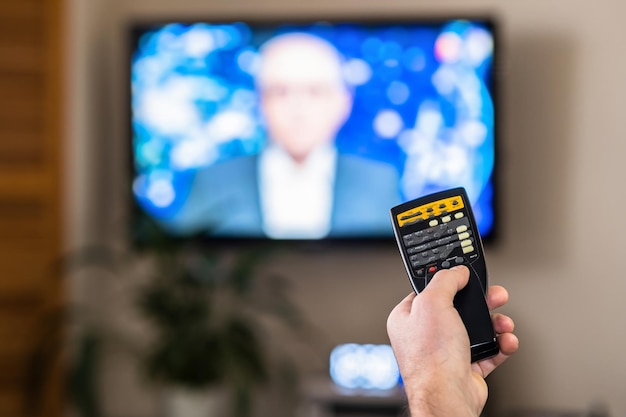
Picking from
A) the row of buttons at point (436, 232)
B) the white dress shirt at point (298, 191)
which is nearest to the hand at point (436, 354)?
the row of buttons at point (436, 232)

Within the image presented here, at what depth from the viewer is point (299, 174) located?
288 cm

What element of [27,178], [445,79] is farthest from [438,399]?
[27,178]

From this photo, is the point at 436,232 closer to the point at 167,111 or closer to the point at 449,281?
the point at 449,281

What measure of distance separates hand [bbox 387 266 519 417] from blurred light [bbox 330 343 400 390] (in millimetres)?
1576

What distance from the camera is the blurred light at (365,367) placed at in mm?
2619

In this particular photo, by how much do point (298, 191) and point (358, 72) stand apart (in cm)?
42

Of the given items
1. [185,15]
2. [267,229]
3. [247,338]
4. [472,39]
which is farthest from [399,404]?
[185,15]

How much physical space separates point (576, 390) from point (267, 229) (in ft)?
3.68

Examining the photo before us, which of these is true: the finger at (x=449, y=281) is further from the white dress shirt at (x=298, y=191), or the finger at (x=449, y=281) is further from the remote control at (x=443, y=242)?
the white dress shirt at (x=298, y=191)

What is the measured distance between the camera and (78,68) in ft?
10.2

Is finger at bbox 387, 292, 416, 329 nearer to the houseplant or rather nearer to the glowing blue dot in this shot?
the houseplant

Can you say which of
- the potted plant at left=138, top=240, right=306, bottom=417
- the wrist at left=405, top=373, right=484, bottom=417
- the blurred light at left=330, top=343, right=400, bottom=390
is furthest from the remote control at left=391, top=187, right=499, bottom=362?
the potted plant at left=138, top=240, right=306, bottom=417

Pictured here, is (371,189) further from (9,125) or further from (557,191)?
(9,125)

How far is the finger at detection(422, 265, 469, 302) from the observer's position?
40.7 inches
